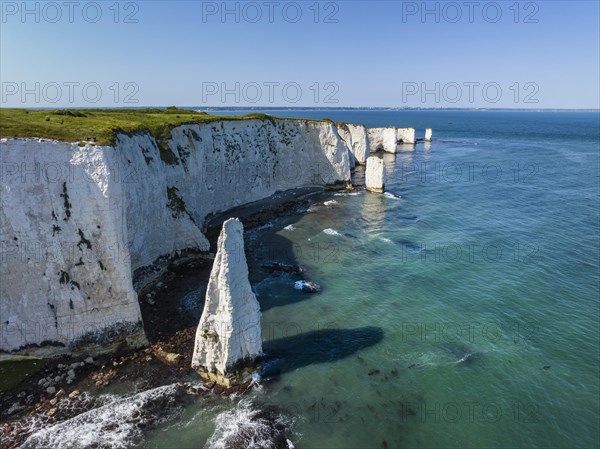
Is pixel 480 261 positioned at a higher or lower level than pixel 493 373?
higher

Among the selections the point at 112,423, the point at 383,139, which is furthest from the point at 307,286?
the point at 383,139

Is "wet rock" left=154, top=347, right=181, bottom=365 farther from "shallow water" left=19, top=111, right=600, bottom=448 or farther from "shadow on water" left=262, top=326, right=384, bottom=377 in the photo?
"shadow on water" left=262, top=326, right=384, bottom=377

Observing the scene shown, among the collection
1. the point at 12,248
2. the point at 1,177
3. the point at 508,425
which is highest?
the point at 1,177

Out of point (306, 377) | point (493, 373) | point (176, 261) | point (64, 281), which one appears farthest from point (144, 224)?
point (493, 373)

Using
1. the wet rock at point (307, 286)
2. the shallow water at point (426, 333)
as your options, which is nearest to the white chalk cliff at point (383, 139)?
the shallow water at point (426, 333)

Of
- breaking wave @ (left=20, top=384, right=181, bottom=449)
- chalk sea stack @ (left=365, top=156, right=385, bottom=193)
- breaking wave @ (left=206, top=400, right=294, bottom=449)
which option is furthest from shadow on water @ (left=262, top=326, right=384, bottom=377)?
chalk sea stack @ (left=365, top=156, right=385, bottom=193)

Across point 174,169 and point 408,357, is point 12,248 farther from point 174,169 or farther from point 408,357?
point 408,357
